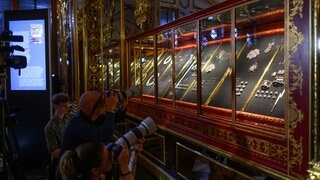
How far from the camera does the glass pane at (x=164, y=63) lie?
405 cm

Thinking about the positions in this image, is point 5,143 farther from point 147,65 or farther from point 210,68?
point 210,68

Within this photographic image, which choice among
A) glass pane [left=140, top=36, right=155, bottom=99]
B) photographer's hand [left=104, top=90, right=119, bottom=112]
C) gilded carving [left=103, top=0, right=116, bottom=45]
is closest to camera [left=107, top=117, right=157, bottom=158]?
photographer's hand [left=104, top=90, right=119, bottom=112]

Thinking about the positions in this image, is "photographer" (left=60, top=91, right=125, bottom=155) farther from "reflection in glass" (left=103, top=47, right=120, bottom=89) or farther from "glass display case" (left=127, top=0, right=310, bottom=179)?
"reflection in glass" (left=103, top=47, right=120, bottom=89)

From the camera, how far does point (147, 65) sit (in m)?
4.82

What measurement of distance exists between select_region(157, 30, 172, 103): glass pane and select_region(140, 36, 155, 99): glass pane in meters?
0.24

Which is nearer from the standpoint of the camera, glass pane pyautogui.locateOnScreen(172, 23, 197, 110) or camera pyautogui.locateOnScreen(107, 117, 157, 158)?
camera pyautogui.locateOnScreen(107, 117, 157, 158)

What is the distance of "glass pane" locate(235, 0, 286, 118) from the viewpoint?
A: 266 cm

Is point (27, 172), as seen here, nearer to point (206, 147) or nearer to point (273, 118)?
point (206, 147)

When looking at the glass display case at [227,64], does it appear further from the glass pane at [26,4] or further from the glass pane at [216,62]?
the glass pane at [26,4]

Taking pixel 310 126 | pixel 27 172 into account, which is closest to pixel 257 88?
pixel 310 126

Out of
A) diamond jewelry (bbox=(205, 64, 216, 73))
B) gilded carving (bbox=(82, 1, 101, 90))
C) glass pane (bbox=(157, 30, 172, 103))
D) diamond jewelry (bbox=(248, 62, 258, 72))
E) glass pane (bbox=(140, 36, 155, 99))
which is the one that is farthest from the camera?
gilded carving (bbox=(82, 1, 101, 90))

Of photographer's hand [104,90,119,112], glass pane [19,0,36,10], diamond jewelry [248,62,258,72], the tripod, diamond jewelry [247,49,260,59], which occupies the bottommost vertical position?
the tripod

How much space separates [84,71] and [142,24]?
1.38m

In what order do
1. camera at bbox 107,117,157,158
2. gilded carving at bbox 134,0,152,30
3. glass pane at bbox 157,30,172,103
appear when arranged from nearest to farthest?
camera at bbox 107,117,157,158 → glass pane at bbox 157,30,172,103 → gilded carving at bbox 134,0,152,30
